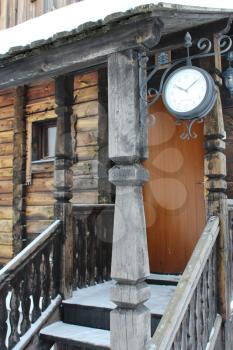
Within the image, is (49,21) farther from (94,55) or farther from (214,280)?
(214,280)

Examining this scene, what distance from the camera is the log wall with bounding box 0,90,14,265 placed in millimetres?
7738

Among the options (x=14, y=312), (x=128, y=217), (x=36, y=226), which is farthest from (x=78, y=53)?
(x=36, y=226)

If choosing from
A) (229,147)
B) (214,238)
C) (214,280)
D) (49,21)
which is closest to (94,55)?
(49,21)

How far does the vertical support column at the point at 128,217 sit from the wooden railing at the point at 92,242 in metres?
2.20

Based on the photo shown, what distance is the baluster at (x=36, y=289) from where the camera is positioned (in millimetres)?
4656

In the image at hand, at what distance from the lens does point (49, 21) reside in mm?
4082

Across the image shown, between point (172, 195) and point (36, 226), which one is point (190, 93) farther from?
point (36, 226)

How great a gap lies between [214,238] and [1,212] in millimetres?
4956

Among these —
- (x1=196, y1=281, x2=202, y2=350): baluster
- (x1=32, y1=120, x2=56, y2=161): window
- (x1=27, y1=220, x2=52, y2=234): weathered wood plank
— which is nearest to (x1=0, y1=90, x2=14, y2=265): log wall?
(x1=27, y1=220, x2=52, y2=234): weathered wood plank

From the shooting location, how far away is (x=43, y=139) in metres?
7.68

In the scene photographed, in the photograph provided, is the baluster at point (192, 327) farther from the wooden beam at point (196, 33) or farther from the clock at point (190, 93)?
the wooden beam at point (196, 33)

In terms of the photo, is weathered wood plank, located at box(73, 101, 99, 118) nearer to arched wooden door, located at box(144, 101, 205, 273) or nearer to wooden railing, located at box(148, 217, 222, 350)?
arched wooden door, located at box(144, 101, 205, 273)

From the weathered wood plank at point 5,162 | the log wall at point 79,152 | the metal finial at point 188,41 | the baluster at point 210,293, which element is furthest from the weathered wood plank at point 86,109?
the baluster at point 210,293

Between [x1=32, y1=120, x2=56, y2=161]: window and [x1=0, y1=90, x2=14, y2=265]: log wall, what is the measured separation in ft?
1.93
